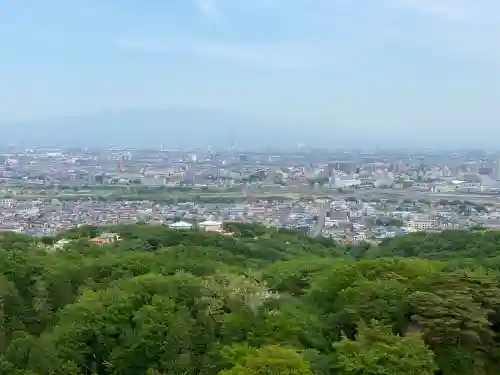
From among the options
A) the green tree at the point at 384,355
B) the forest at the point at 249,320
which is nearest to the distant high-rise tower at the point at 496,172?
the forest at the point at 249,320

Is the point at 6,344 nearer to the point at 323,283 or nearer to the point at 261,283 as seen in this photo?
the point at 261,283

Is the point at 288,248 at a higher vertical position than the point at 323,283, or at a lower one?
lower

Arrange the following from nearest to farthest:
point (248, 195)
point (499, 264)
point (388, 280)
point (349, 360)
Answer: point (349, 360) → point (388, 280) → point (499, 264) → point (248, 195)

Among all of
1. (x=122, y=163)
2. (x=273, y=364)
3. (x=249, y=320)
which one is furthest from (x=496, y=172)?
(x=273, y=364)

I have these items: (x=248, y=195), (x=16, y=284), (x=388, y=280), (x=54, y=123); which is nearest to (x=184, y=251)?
(x=16, y=284)

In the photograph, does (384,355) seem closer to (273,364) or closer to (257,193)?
(273,364)

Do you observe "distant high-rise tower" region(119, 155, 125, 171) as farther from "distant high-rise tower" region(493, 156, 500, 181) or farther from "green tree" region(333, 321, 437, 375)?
"green tree" region(333, 321, 437, 375)

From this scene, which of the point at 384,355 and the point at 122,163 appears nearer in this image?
the point at 384,355
